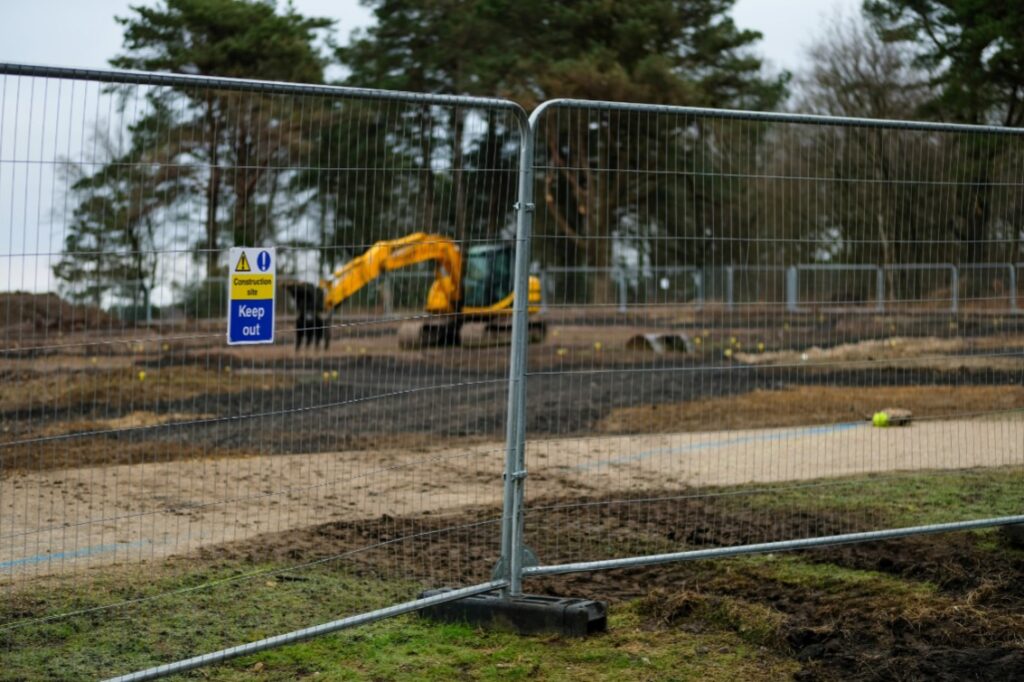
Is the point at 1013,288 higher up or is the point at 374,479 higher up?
the point at 1013,288

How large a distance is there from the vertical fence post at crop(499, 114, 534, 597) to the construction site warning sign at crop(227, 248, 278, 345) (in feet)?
3.92

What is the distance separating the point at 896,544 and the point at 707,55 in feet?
114

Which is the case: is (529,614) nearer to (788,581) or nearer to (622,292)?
(788,581)

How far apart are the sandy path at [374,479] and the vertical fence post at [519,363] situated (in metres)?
0.99

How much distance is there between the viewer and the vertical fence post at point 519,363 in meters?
5.71

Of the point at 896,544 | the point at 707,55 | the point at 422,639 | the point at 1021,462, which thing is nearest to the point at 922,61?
the point at 707,55

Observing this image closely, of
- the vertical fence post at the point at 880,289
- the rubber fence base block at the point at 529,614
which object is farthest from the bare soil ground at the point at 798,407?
the rubber fence base block at the point at 529,614

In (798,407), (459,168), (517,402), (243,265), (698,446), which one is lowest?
(698,446)

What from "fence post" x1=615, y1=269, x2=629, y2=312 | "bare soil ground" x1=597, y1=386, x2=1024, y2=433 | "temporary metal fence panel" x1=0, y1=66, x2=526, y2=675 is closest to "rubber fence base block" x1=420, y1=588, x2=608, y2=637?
"temporary metal fence panel" x1=0, y1=66, x2=526, y2=675

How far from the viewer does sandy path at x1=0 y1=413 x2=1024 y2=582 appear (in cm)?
736

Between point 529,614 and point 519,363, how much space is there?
1141mm

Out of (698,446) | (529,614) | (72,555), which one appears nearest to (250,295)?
(529,614)

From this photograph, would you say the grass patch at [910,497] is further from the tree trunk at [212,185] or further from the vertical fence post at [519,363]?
the tree trunk at [212,185]

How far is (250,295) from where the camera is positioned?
4957 mm
